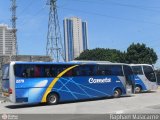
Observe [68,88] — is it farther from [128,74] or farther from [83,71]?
[128,74]

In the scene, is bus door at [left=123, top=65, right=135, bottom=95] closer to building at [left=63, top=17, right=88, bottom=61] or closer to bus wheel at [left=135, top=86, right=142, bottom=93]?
bus wheel at [left=135, top=86, right=142, bottom=93]

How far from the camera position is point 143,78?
30844 millimetres

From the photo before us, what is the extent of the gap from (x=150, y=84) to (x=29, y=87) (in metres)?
13.1

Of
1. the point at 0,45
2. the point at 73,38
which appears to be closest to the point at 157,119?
the point at 0,45

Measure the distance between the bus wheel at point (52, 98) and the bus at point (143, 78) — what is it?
32.1 feet

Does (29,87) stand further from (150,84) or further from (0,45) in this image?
(0,45)

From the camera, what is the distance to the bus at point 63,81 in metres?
21.2

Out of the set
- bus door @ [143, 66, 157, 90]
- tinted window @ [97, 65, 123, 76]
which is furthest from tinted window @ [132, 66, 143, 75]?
tinted window @ [97, 65, 123, 76]

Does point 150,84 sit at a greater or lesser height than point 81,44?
lesser

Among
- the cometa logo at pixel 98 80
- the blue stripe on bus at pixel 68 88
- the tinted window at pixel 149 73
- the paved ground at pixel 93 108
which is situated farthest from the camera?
the tinted window at pixel 149 73

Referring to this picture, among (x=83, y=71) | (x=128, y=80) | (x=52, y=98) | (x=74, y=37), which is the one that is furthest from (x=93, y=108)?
(x=74, y=37)

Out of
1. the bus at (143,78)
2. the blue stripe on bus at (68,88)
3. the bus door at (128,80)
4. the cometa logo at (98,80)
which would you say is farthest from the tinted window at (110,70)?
the bus at (143,78)

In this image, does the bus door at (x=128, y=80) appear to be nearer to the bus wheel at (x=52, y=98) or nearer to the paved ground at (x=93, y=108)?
the paved ground at (x=93, y=108)

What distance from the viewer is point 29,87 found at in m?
21.6
